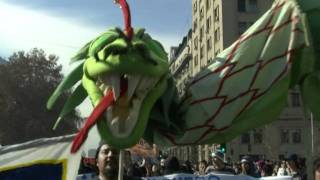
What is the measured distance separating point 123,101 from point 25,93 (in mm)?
50559

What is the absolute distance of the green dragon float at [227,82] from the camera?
432 centimetres

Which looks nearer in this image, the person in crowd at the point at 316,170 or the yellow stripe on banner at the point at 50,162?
the yellow stripe on banner at the point at 50,162

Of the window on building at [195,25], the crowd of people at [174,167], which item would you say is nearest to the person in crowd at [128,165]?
the crowd of people at [174,167]

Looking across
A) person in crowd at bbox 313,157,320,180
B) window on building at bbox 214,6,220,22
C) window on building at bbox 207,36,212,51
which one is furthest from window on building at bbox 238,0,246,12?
person in crowd at bbox 313,157,320,180

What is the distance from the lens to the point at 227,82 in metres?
4.55

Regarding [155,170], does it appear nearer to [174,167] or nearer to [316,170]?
[174,167]

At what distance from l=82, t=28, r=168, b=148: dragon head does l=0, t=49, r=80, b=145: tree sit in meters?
46.7

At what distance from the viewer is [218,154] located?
10.3 m

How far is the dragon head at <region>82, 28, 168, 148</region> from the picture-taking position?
4.15 metres

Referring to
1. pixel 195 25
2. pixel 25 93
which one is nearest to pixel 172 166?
pixel 25 93

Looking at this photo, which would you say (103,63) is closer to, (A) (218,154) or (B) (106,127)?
(B) (106,127)

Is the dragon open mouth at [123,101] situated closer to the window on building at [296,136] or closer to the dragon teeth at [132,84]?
the dragon teeth at [132,84]

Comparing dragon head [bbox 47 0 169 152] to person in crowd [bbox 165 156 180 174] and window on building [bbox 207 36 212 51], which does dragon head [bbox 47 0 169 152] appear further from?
window on building [bbox 207 36 212 51]

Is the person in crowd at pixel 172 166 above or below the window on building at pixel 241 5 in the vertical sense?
below
